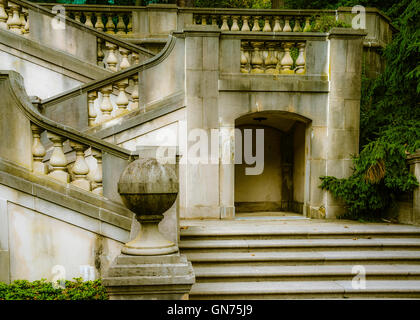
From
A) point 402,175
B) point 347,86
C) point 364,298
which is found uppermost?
point 347,86

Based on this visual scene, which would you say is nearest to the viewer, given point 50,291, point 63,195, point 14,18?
point 50,291

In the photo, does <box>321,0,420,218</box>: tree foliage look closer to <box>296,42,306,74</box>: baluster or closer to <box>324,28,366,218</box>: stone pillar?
<box>324,28,366,218</box>: stone pillar

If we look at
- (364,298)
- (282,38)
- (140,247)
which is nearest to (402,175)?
(364,298)

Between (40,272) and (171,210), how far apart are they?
2.24m

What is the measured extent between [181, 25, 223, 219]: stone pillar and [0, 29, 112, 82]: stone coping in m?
2.30

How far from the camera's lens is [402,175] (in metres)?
6.80

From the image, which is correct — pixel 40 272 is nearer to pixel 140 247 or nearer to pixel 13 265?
pixel 13 265

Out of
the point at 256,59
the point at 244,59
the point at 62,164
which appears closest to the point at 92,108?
the point at 62,164

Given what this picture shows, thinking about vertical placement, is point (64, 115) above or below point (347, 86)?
below

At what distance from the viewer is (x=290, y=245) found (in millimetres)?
5582

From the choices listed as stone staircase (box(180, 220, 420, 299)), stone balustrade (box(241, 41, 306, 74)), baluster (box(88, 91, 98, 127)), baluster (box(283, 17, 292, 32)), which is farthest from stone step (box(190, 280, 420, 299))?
baluster (box(283, 17, 292, 32))

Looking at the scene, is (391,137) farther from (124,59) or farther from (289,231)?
(124,59)

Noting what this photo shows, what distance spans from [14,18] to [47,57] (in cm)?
134

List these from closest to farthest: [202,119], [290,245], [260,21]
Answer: [290,245] < [202,119] < [260,21]
